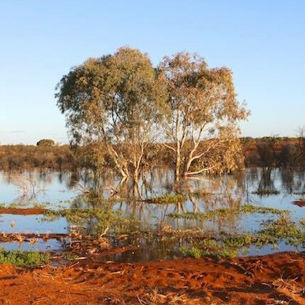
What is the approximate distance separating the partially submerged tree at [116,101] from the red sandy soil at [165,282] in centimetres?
2096

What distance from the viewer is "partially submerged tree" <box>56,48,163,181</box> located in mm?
31016

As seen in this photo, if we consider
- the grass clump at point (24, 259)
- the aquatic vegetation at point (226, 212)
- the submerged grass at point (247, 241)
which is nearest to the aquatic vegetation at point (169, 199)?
the aquatic vegetation at point (226, 212)

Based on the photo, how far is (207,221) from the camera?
1733cm

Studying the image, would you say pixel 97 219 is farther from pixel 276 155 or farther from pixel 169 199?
pixel 276 155

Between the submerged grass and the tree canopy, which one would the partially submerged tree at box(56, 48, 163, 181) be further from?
the submerged grass

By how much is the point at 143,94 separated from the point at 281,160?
23.6m

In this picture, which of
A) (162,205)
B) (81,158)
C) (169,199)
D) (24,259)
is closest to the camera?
(24,259)

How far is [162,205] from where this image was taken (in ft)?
73.5

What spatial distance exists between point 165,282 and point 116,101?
2375cm

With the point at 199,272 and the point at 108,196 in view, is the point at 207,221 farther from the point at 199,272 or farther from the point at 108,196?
the point at 108,196

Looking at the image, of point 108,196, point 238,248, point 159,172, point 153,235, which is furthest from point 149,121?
point 238,248

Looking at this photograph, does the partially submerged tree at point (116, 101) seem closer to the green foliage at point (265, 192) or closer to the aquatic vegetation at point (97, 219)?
the green foliage at point (265, 192)

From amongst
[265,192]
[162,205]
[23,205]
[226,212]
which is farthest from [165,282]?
[265,192]

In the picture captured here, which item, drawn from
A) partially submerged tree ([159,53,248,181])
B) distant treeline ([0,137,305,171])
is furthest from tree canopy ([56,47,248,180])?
distant treeline ([0,137,305,171])
